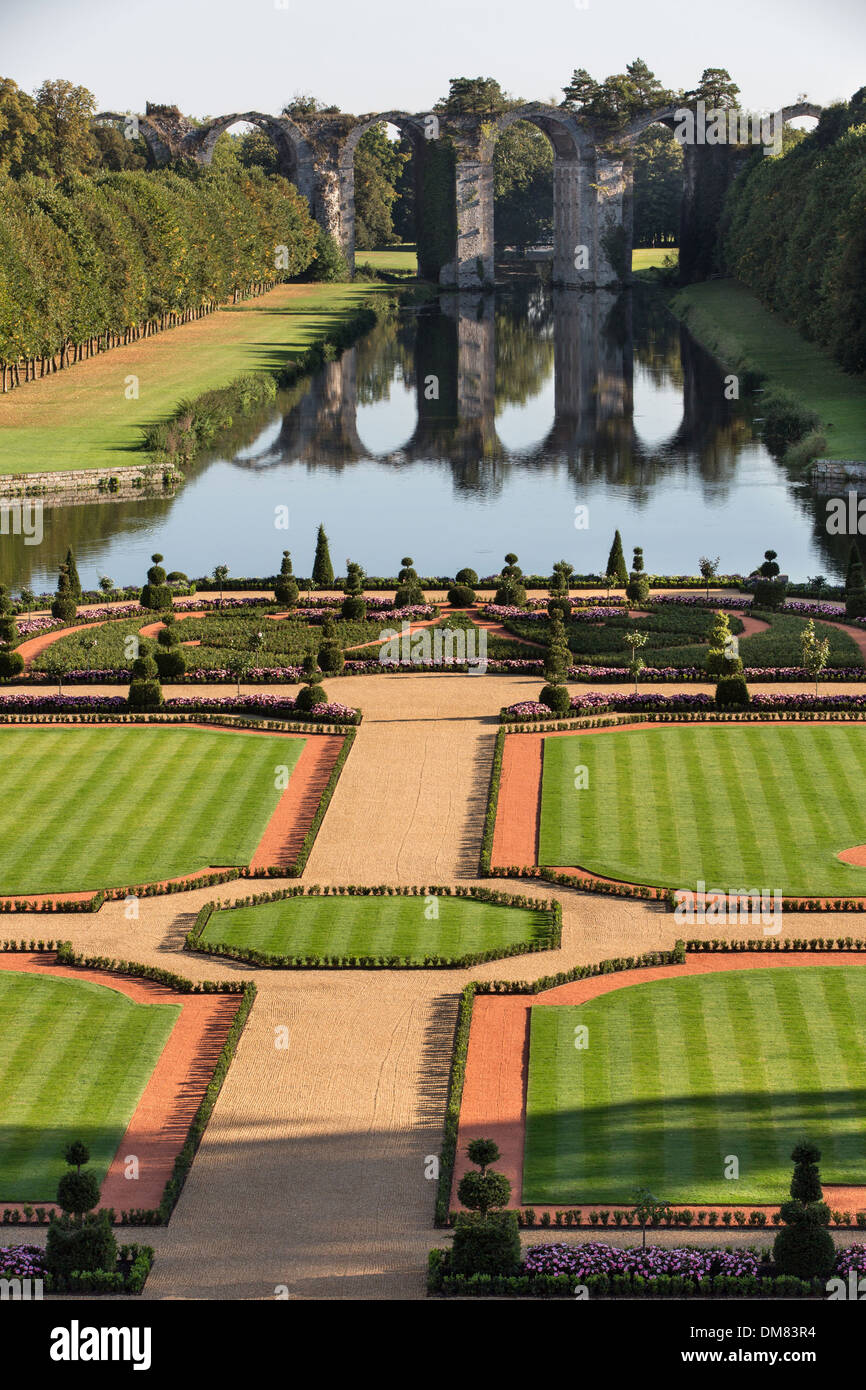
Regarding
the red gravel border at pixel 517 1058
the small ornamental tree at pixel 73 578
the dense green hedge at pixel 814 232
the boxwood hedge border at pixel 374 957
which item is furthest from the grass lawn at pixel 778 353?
the red gravel border at pixel 517 1058

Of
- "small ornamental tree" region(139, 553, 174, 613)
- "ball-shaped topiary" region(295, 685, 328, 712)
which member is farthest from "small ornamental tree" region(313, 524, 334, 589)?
"ball-shaped topiary" region(295, 685, 328, 712)

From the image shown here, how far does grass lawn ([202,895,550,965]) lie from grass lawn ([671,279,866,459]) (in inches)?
2353

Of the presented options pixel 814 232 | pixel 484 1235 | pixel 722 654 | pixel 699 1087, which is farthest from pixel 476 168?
pixel 484 1235

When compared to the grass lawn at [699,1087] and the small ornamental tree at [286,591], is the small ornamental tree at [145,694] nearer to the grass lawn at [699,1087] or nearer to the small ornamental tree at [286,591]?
the small ornamental tree at [286,591]

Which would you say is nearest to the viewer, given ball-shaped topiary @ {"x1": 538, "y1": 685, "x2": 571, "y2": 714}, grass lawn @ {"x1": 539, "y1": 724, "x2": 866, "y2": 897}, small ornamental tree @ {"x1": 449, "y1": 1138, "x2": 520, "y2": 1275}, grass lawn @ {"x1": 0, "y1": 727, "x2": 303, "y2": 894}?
small ornamental tree @ {"x1": 449, "y1": 1138, "x2": 520, "y2": 1275}

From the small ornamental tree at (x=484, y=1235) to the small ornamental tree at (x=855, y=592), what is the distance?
138 ft

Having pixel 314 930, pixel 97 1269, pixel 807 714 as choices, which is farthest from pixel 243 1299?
pixel 807 714

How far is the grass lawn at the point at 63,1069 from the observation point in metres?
31.2

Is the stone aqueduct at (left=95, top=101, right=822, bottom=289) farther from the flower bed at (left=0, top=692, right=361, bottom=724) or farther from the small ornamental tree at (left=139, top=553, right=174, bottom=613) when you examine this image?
the flower bed at (left=0, top=692, right=361, bottom=724)

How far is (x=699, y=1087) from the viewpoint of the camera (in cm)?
3284

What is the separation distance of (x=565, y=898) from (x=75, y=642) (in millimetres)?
27481

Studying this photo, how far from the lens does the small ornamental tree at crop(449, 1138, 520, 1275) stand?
2712 cm

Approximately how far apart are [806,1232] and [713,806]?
72.1ft

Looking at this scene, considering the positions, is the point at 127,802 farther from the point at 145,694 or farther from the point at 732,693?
the point at 732,693
